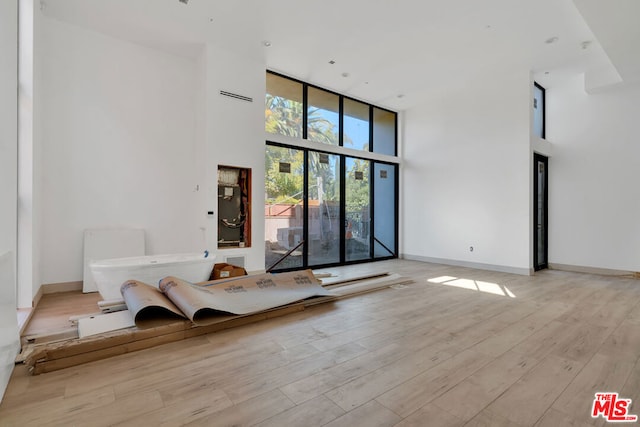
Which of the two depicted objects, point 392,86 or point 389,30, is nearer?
point 389,30

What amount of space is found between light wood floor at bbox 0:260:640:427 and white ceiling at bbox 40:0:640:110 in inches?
147

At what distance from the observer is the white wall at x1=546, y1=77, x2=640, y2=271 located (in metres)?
5.61

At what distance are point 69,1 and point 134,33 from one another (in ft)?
2.59

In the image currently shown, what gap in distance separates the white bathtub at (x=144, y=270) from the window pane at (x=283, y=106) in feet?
9.42

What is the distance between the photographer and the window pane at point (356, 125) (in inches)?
280

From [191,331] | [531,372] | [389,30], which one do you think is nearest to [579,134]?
[389,30]

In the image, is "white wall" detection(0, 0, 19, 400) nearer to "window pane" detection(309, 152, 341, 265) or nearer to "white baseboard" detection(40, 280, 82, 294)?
"white baseboard" detection(40, 280, 82, 294)

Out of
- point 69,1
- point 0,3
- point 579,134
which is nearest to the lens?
point 0,3

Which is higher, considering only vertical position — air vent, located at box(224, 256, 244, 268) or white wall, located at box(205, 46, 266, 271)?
white wall, located at box(205, 46, 266, 271)

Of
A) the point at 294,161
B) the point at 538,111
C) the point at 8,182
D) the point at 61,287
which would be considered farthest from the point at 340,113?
the point at 61,287

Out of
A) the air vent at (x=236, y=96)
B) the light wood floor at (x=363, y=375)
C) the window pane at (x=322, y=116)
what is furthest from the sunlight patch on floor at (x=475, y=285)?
the air vent at (x=236, y=96)

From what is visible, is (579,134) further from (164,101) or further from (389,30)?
(164,101)

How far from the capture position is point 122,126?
4730 mm

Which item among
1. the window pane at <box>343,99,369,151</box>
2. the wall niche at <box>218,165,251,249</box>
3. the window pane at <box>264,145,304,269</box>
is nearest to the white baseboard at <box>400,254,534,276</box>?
the window pane at <box>343,99,369,151</box>
